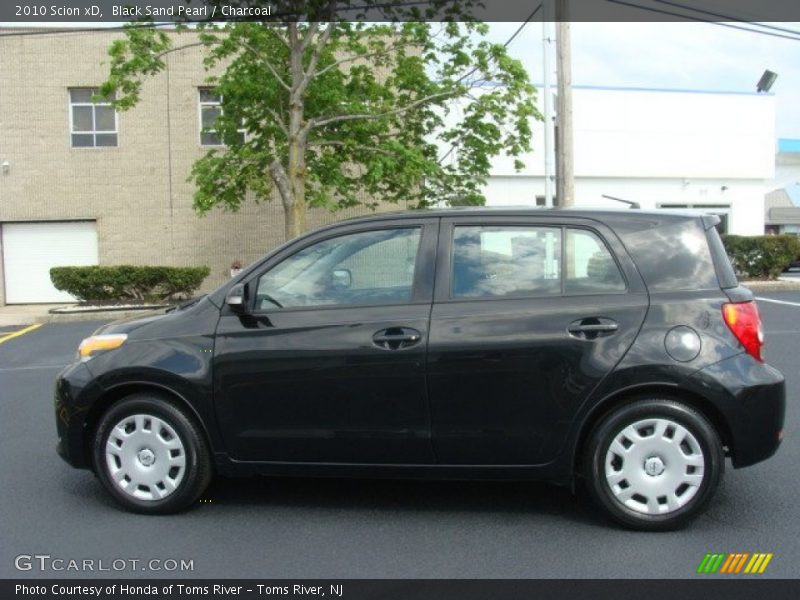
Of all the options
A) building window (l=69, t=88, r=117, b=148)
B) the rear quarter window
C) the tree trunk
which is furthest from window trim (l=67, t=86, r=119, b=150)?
the rear quarter window

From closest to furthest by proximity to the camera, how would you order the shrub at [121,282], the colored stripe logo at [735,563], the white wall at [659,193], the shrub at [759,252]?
the colored stripe logo at [735,563] → the shrub at [121,282] → the shrub at [759,252] → the white wall at [659,193]

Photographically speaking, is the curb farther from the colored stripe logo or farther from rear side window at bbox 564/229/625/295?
the colored stripe logo

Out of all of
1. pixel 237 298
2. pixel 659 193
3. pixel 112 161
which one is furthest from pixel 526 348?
pixel 659 193

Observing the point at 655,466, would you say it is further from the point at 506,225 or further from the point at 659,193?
the point at 659,193

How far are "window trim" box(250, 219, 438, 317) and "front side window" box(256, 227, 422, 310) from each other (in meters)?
0.02

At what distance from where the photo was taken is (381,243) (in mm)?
4711

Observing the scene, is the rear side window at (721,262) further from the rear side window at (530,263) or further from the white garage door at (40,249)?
the white garage door at (40,249)

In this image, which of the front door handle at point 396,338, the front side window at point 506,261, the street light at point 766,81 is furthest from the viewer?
the street light at point 766,81

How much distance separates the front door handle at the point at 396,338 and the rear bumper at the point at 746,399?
1486 millimetres

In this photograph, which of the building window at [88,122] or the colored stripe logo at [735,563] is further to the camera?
the building window at [88,122]

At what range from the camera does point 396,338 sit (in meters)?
4.42

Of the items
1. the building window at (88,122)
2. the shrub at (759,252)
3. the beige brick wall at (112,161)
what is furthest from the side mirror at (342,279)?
the shrub at (759,252)

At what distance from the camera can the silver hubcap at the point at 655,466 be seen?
4270 millimetres
